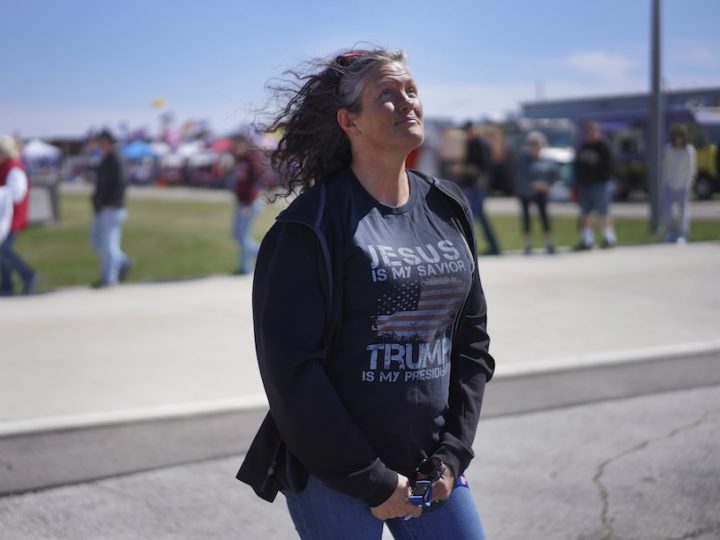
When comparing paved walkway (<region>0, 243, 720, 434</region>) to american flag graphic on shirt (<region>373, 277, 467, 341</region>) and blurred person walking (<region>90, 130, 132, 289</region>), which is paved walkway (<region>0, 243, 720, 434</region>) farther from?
american flag graphic on shirt (<region>373, 277, 467, 341</region>)

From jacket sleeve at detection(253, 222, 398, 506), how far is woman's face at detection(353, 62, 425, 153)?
1.08ft

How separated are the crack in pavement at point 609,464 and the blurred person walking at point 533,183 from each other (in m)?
7.98

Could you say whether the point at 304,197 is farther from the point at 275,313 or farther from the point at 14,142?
the point at 14,142

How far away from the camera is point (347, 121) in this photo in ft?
7.85

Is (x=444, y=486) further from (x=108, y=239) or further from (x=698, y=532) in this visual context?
(x=108, y=239)

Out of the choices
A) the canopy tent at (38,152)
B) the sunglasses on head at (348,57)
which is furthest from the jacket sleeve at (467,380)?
the canopy tent at (38,152)

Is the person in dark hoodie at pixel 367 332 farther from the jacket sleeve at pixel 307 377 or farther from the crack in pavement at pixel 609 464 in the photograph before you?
the crack in pavement at pixel 609 464

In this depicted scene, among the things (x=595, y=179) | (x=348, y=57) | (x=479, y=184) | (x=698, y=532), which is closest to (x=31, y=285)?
(x=479, y=184)

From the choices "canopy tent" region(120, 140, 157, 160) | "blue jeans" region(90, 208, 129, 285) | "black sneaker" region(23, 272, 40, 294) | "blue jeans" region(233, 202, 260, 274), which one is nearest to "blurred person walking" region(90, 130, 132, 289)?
"blue jeans" region(90, 208, 129, 285)

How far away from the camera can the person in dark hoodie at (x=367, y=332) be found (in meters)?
2.15

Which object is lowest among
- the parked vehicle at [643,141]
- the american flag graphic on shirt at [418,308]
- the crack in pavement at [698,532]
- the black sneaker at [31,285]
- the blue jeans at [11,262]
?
the parked vehicle at [643,141]

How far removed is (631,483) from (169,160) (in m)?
56.5

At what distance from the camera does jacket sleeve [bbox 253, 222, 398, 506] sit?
6.98 ft

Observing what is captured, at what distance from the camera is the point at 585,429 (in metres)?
5.54
